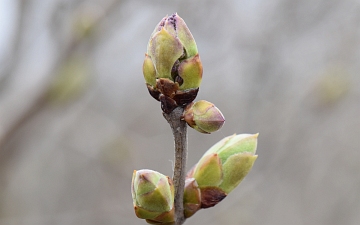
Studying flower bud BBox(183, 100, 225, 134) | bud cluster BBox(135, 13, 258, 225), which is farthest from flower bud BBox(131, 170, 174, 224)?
flower bud BBox(183, 100, 225, 134)

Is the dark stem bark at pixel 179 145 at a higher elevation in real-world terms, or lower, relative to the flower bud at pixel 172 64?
lower

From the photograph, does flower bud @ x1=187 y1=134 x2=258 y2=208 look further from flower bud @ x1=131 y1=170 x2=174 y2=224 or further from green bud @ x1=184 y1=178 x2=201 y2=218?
flower bud @ x1=131 y1=170 x2=174 y2=224

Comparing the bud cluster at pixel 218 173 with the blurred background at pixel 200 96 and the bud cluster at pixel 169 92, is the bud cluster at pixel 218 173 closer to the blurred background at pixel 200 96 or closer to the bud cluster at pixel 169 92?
the bud cluster at pixel 169 92

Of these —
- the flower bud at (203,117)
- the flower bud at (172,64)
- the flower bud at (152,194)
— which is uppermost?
the flower bud at (172,64)

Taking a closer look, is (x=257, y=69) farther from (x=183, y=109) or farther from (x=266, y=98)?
(x=183, y=109)

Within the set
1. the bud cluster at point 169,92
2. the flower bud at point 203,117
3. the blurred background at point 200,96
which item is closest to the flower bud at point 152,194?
the bud cluster at point 169,92

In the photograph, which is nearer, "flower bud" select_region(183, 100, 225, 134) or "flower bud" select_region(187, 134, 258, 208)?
"flower bud" select_region(183, 100, 225, 134)
